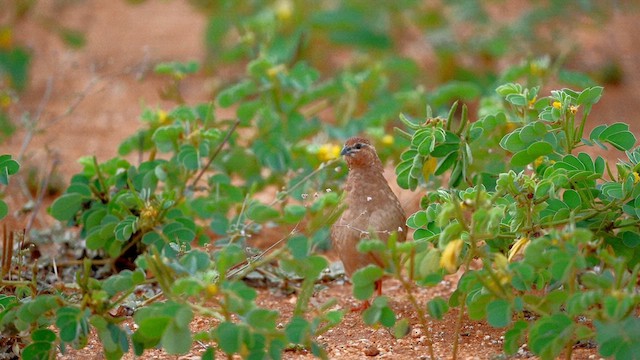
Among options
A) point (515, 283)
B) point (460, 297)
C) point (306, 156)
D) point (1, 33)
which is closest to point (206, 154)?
point (306, 156)

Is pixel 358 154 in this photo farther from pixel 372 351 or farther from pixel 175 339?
pixel 175 339

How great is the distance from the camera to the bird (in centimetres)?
366

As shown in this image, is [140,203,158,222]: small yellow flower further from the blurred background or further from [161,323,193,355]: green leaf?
the blurred background

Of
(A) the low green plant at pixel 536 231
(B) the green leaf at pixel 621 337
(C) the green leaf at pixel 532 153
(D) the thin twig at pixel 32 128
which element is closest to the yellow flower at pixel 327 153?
(A) the low green plant at pixel 536 231

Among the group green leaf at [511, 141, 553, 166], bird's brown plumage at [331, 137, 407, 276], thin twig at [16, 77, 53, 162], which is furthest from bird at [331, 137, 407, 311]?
thin twig at [16, 77, 53, 162]

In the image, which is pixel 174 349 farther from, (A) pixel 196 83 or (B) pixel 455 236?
(A) pixel 196 83

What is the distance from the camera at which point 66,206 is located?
3867mm

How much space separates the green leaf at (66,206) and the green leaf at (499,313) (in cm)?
183

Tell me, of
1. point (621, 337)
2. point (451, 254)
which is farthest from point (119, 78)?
point (621, 337)

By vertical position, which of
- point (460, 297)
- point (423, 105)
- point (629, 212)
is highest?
point (423, 105)

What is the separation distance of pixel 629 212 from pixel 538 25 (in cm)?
378

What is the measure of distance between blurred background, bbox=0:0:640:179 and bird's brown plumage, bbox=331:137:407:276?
1241 mm

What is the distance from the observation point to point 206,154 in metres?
3.86

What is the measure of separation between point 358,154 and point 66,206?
120cm
